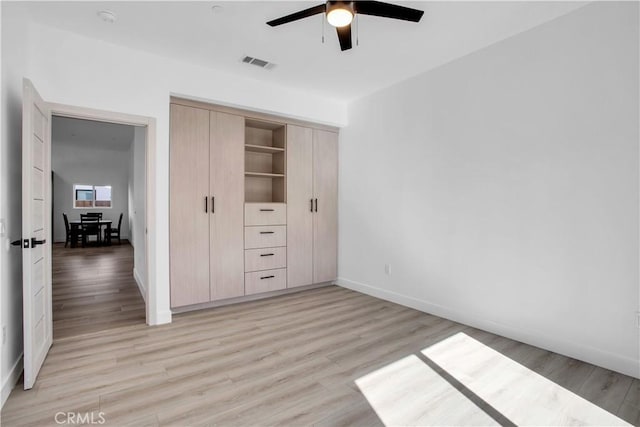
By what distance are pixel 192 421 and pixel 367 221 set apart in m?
3.24

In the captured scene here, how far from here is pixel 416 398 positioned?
6.76ft

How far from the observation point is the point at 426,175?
12.5ft

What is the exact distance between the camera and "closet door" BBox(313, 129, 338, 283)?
483cm

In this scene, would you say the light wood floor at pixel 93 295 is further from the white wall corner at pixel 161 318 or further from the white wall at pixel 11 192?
the white wall at pixel 11 192

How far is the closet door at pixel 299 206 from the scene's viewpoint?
4.56 meters

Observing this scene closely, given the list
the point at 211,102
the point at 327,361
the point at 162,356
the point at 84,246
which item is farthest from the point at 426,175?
the point at 84,246

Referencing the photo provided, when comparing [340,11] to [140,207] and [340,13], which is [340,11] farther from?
[140,207]

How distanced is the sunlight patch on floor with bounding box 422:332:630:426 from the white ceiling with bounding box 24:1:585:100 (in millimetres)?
2735

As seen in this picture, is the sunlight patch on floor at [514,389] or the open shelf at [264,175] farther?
the open shelf at [264,175]

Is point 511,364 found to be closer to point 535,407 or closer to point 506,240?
point 535,407

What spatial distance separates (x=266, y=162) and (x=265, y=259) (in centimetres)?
142

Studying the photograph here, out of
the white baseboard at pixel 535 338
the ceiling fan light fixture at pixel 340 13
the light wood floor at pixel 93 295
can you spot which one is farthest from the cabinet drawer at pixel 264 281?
the ceiling fan light fixture at pixel 340 13

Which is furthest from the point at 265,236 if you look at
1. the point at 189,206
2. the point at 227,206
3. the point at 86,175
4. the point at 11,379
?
the point at 86,175

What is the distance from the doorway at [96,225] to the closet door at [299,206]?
1819mm
